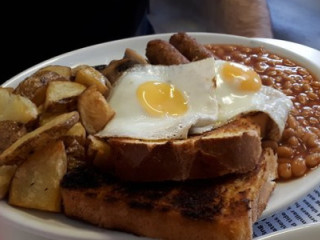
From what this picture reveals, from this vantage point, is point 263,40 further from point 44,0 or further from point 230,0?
point 44,0

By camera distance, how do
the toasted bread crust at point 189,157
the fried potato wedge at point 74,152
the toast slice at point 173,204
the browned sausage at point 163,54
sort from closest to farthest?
1. the toast slice at point 173,204
2. the toasted bread crust at point 189,157
3. the fried potato wedge at point 74,152
4. the browned sausage at point 163,54

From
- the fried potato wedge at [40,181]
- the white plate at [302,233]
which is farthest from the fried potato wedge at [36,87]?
the white plate at [302,233]

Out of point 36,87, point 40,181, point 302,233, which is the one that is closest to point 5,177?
point 40,181

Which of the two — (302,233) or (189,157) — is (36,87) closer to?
(189,157)

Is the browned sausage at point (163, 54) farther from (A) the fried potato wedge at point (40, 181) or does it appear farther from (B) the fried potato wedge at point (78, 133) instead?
(A) the fried potato wedge at point (40, 181)

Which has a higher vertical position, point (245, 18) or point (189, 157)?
point (189, 157)

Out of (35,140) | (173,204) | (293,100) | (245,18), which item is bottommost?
(245,18)

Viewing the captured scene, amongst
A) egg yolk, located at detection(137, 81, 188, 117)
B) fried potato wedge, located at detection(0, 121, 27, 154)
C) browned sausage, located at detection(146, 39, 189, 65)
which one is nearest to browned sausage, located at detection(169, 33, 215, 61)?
browned sausage, located at detection(146, 39, 189, 65)
